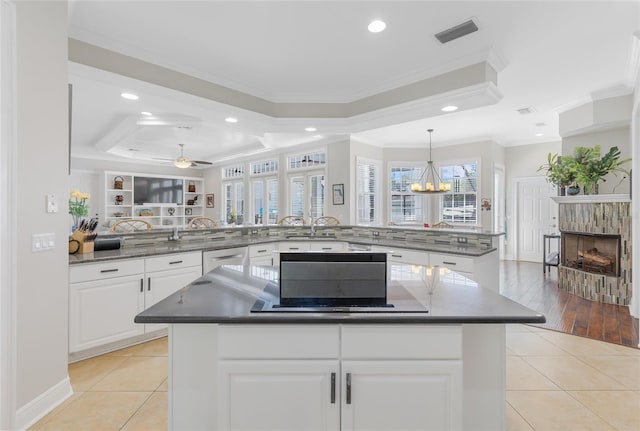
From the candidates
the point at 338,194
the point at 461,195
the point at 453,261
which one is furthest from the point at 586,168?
the point at 338,194

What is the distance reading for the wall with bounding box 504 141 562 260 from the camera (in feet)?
23.4

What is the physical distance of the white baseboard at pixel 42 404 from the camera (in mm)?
1858

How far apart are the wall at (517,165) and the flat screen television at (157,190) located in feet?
31.1

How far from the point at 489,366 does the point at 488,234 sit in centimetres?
236

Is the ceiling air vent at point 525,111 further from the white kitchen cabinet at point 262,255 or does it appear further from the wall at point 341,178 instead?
the white kitchen cabinet at point 262,255

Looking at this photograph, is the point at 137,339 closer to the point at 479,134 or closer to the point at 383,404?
the point at 383,404

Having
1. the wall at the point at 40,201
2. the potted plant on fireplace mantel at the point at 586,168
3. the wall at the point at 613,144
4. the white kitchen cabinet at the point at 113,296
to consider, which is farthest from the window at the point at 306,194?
the wall at the point at 40,201

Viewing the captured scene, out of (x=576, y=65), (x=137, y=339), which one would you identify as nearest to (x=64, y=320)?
(x=137, y=339)

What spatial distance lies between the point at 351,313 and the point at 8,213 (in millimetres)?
2049

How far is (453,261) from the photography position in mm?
3314

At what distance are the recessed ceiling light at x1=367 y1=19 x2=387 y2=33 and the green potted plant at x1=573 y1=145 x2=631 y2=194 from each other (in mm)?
3921

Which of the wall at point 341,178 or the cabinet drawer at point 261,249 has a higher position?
the wall at point 341,178

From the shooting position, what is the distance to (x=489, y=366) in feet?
4.73

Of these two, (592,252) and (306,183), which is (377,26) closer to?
(592,252)
